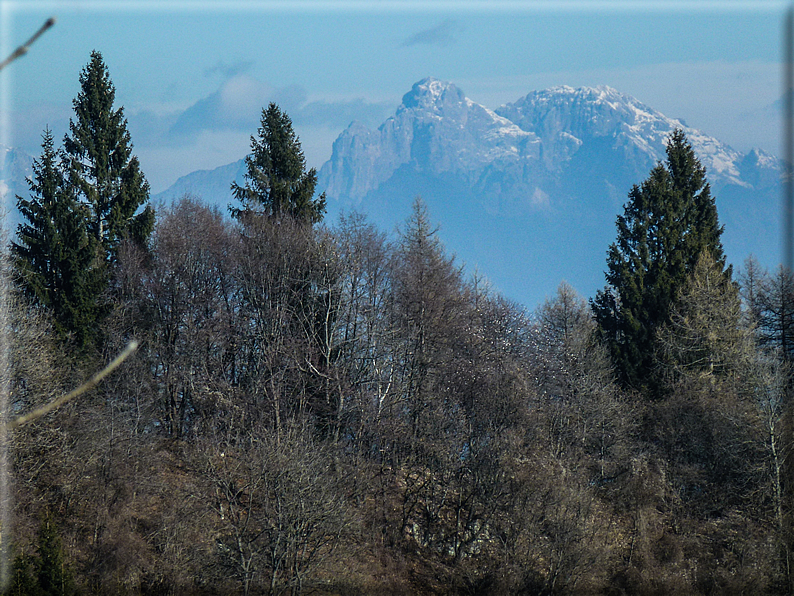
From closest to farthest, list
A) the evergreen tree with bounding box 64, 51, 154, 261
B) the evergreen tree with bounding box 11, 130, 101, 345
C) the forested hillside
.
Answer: the forested hillside
the evergreen tree with bounding box 11, 130, 101, 345
the evergreen tree with bounding box 64, 51, 154, 261

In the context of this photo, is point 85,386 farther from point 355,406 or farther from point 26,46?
point 355,406

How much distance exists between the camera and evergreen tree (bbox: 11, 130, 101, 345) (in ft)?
110

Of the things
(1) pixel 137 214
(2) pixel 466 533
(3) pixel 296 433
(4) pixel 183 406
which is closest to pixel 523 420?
(2) pixel 466 533

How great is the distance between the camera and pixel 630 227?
140 ft

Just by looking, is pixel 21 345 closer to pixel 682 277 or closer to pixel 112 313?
pixel 112 313

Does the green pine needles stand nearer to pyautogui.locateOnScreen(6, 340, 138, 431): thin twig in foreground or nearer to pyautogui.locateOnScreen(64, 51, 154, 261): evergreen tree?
pyautogui.locateOnScreen(64, 51, 154, 261): evergreen tree

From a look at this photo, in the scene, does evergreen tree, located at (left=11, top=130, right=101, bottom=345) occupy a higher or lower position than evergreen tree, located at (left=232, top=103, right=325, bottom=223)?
lower

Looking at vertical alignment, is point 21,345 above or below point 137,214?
below

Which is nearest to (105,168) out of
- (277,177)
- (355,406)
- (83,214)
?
(83,214)

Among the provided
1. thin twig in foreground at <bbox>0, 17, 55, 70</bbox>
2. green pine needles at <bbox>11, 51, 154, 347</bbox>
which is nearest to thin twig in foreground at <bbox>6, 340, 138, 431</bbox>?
thin twig in foreground at <bbox>0, 17, 55, 70</bbox>

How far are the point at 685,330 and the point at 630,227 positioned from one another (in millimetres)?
7438

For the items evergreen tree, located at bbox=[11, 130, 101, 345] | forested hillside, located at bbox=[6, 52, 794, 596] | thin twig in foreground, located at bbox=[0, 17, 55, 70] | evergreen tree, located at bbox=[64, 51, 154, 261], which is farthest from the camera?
evergreen tree, located at bbox=[64, 51, 154, 261]

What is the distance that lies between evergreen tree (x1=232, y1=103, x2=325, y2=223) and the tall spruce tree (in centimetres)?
1738

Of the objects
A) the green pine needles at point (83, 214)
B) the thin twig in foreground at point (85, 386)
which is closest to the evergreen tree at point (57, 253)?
the green pine needles at point (83, 214)
